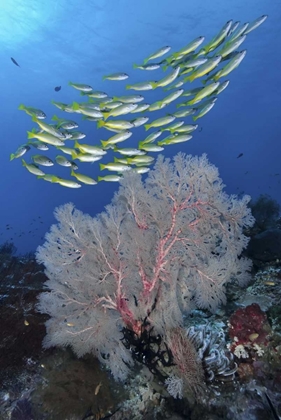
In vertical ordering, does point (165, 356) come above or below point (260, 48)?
below

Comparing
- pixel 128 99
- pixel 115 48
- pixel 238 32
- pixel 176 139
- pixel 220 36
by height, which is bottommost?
pixel 176 139

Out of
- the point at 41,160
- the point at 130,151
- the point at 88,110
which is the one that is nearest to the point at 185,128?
the point at 130,151

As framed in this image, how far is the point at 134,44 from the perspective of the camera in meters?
32.8

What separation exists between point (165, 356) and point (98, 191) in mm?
100237

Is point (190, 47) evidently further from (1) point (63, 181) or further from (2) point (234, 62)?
(1) point (63, 181)

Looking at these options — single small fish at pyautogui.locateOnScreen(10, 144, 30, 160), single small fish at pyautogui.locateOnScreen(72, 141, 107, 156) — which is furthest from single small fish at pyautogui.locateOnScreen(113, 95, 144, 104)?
single small fish at pyautogui.locateOnScreen(10, 144, 30, 160)

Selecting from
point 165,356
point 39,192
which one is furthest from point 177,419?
point 39,192

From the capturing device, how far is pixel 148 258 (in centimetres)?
456

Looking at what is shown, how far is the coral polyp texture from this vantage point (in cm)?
448

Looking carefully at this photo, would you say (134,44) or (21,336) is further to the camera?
(134,44)

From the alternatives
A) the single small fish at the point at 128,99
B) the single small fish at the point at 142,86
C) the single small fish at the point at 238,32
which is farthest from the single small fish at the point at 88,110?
the single small fish at the point at 238,32

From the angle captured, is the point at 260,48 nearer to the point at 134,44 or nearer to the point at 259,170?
the point at 134,44

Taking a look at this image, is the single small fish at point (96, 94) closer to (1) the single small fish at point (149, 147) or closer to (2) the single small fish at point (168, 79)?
(2) the single small fish at point (168, 79)

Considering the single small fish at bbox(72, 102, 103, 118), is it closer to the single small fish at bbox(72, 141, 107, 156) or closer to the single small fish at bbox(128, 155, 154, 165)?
the single small fish at bbox(72, 141, 107, 156)
